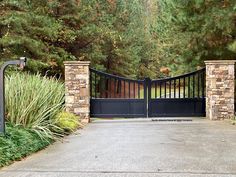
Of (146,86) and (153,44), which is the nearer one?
(146,86)

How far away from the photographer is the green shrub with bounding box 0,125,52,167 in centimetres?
635

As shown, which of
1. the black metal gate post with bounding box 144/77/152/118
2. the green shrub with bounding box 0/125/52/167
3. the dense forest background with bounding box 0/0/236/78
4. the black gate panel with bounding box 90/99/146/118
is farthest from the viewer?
the dense forest background with bounding box 0/0/236/78

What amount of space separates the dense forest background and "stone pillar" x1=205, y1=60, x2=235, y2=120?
2.44ft

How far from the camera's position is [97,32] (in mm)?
21438

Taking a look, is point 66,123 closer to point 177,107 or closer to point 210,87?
point 177,107

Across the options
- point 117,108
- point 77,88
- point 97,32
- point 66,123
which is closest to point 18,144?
point 66,123

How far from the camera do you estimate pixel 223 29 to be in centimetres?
1341

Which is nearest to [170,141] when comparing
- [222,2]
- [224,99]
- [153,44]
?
[224,99]

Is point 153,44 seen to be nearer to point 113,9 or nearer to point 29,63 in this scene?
point 113,9

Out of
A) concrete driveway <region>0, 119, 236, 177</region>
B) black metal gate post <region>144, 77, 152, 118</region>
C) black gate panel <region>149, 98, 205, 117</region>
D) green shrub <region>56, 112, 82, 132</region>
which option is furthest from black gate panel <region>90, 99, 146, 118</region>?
concrete driveway <region>0, 119, 236, 177</region>

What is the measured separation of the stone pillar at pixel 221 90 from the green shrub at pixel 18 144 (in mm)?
6915

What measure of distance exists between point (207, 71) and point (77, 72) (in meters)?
4.36

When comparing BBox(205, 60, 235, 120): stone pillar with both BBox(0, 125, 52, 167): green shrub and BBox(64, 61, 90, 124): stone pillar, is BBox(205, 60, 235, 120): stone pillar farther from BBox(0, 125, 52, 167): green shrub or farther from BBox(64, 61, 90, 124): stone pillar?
BBox(0, 125, 52, 167): green shrub

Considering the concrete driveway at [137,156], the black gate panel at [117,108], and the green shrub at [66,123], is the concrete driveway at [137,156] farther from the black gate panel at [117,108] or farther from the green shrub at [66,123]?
the black gate panel at [117,108]
